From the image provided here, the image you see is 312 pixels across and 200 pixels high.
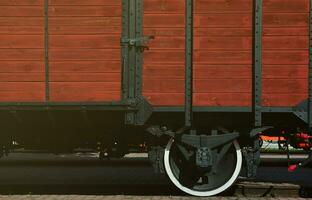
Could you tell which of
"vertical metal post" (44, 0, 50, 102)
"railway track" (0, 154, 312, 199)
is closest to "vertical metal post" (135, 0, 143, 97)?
"vertical metal post" (44, 0, 50, 102)

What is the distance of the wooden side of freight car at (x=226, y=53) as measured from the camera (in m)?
8.51

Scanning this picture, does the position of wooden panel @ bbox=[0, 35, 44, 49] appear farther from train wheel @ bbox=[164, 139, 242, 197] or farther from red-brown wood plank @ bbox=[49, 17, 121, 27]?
train wheel @ bbox=[164, 139, 242, 197]

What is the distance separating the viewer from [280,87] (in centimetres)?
853

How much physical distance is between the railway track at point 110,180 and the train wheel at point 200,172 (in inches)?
10.5

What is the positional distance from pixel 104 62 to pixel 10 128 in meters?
2.06

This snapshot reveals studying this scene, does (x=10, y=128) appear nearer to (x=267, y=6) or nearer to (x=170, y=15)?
(x=170, y=15)

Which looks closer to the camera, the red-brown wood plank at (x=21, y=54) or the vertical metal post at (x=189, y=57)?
the vertical metal post at (x=189, y=57)

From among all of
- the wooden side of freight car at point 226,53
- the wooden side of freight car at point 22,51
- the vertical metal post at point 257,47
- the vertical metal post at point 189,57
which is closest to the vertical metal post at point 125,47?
the wooden side of freight car at point 226,53

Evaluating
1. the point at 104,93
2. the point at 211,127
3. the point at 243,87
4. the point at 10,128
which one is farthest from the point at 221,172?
the point at 10,128

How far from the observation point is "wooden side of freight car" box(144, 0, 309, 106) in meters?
8.51

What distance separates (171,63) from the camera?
28.3 feet

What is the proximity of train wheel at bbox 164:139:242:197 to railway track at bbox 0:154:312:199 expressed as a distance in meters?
0.27

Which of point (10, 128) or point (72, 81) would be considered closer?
point (72, 81)

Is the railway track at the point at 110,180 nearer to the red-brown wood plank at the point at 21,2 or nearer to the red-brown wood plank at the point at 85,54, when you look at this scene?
the red-brown wood plank at the point at 85,54
